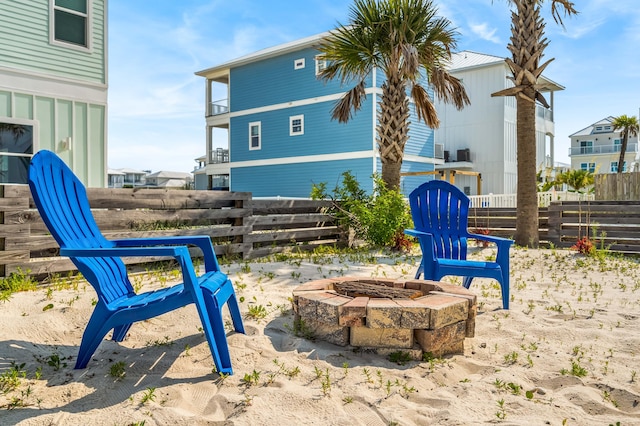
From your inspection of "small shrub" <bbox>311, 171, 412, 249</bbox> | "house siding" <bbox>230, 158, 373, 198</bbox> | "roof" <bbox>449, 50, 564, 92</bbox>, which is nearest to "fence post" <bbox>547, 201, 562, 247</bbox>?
"small shrub" <bbox>311, 171, 412, 249</bbox>

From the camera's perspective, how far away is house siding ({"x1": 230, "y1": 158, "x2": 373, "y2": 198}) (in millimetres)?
18484

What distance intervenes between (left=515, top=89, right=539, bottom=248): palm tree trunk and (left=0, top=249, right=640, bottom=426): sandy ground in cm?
558

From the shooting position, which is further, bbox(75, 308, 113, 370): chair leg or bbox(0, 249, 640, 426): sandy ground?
bbox(75, 308, 113, 370): chair leg

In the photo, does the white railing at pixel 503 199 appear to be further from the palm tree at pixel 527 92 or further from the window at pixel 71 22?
the window at pixel 71 22

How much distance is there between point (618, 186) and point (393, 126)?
11293mm

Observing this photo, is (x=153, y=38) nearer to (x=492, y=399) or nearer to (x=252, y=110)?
(x=492, y=399)

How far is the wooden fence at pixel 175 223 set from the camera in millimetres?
5066

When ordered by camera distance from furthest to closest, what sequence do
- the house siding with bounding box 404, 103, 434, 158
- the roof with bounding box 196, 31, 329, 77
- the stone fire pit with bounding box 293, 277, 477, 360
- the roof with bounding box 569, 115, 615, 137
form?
1. the roof with bounding box 569, 115, 615, 137
2. the house siding with bounding box 404, 103, 434, 158
3. the roof with bounding box 196, 31, 329, 77
4. the stone fire pit with bounding box 293, 277, 477, 360

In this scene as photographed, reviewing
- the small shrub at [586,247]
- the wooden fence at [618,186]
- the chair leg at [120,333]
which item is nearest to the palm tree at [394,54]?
the small shrub at [586,247]

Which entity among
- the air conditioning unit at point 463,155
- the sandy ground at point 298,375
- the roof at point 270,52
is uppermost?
the roof at point 270,52

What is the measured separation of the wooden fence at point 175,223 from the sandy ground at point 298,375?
2.91ft

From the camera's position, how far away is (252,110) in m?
22.2

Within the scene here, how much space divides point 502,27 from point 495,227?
4.46 meters

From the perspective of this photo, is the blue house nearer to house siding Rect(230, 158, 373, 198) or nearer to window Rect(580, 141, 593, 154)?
house siding Rect(230, 158, 373, 198)
